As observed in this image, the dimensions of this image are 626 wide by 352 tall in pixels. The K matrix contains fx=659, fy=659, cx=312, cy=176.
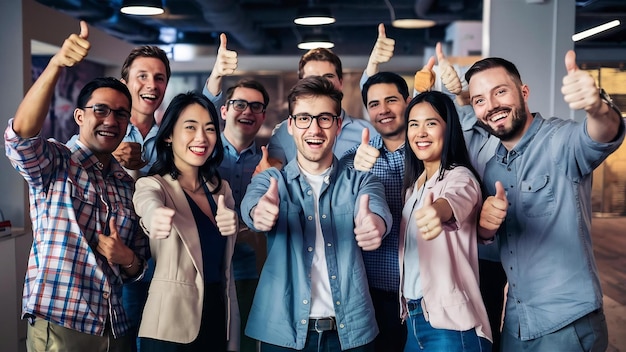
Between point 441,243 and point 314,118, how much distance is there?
0.63m

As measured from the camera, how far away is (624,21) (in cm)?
821

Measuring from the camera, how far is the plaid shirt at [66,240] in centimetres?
231

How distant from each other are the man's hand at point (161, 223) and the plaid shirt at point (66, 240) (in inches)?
14.0

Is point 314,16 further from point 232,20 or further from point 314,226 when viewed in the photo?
point 314,226

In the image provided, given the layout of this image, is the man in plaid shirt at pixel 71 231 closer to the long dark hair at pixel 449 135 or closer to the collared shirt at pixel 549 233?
the long dark hair at pixel 449 135

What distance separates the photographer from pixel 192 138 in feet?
8.39

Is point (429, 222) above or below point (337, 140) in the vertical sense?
below

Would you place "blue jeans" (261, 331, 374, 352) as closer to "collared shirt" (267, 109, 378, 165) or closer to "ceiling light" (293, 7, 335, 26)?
"collared shirt" (267, 109, 378, 165)

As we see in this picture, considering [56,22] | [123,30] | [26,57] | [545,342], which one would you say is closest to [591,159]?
[545,342]

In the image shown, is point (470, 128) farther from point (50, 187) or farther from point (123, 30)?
point (123, 30)

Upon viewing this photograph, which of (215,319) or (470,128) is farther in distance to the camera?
(470,128)

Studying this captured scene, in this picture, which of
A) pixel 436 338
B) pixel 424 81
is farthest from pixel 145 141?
pixel 436 338

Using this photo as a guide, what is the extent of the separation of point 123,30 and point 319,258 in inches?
359

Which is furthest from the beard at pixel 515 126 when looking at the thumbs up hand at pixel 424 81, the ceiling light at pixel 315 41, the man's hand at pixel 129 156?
the ceiling light at pixel 315 41
